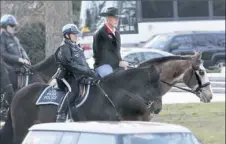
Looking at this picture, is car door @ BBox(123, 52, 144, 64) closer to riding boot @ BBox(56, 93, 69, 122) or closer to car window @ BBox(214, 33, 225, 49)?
car window @ BBox(214, 33, 225, 49)

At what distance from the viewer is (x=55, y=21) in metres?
22.8

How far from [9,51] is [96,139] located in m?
7.29

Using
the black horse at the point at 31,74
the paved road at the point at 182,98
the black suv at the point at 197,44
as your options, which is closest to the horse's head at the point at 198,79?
the black horse at the point at 31,74

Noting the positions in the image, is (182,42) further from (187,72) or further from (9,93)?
(187,72)

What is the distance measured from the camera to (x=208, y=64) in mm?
41938

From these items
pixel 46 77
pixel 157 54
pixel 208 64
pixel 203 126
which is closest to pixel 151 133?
pixel 46 77

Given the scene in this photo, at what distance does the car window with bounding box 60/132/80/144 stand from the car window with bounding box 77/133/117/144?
0.07 metres

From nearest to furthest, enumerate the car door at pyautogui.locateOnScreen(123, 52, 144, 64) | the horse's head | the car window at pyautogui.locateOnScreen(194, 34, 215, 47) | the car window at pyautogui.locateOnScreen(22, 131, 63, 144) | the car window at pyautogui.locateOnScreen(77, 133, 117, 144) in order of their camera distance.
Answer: the car window at pyautogui.locateOnScreen(77, 133, 117, 144)
the car window at pyautogui.locateOnScreen(22, 131, 63, 144)
the horse's head
the car door at pyautogui.locateOnScreen(123, 52, 144, 64)
the car window at pyautogui.locateOnScreen(194, 34, 215, 47)

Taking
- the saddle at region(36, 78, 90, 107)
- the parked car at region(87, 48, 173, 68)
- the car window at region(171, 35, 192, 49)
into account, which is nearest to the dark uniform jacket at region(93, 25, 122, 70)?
the saddle at region(36, 78, 90, 107)

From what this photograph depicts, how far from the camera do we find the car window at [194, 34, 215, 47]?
42.0 meters

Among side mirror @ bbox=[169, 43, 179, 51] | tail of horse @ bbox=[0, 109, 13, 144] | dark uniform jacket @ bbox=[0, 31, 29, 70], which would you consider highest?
dark uniform jacket @ bbox=[0, 31, 29, 70]

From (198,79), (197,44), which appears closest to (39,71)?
(198,79)

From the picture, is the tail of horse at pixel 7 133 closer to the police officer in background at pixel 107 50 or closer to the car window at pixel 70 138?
the police officer in background at pixel 107 50

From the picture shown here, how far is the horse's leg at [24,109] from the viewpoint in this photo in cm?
1451
